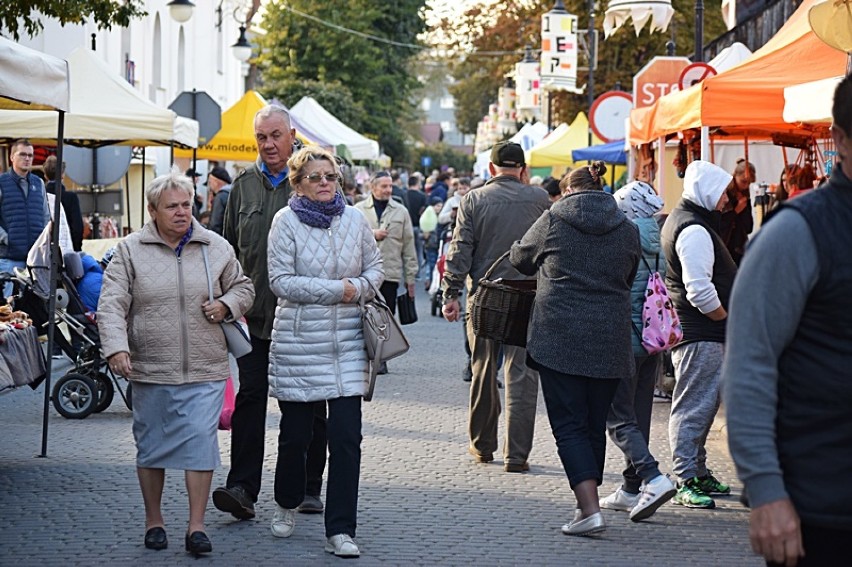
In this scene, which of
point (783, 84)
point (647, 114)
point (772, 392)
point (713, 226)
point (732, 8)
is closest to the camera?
point (772, 392)

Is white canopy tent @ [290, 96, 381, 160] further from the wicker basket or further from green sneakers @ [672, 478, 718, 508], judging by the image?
green sneakers @ [672, 478, 718, 508]

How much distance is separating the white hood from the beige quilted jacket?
7.95ft

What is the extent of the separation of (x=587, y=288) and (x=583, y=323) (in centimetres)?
17

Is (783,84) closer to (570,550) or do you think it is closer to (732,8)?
(570,550)

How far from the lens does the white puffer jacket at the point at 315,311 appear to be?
6.57 m

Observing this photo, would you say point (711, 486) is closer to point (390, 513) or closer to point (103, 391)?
point (390, 513)

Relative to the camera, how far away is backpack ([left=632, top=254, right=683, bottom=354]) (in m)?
7.59

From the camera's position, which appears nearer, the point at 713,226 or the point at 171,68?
the point at 713,226

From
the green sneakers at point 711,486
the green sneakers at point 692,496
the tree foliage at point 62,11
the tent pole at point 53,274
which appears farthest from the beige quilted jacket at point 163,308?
the tree foliage at point 62,11

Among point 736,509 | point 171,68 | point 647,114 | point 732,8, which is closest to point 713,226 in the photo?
point 736,509

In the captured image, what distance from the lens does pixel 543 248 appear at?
23.4ft

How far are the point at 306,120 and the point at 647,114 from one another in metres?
19.9

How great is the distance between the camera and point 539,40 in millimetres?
40938

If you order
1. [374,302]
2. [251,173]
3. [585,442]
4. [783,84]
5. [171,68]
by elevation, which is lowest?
[585,442]
